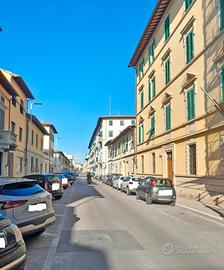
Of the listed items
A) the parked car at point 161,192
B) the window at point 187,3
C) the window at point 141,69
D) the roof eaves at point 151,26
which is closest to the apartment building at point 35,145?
the window at point 141,69

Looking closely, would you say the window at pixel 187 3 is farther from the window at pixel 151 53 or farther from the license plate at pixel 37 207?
the license plate at pixel 37 207

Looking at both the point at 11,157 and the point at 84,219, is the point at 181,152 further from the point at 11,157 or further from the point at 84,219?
the point at 11,157

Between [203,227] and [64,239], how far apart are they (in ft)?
15.3

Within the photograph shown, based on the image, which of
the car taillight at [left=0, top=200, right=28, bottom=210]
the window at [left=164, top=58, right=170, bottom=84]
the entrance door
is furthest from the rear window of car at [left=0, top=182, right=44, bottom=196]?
the window at [left=164, top=58, right=170, bottom=84]

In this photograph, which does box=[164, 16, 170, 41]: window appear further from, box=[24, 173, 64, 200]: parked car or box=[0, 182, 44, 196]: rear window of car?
box=[0, 182, 44, 196]: rear window of car

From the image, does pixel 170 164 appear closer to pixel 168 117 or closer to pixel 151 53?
pixel 168 117

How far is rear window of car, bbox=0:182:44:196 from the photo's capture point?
752 centimetres

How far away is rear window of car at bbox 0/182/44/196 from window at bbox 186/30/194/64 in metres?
16.0

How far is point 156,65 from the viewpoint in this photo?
102 ft

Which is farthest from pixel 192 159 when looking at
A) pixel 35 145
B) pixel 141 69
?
pixel 35 145

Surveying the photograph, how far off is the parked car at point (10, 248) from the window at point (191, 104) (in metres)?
17.8

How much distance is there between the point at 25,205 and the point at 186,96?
17.0 meters

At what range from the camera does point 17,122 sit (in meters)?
34.3

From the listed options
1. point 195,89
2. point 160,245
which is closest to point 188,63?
point 195,89
